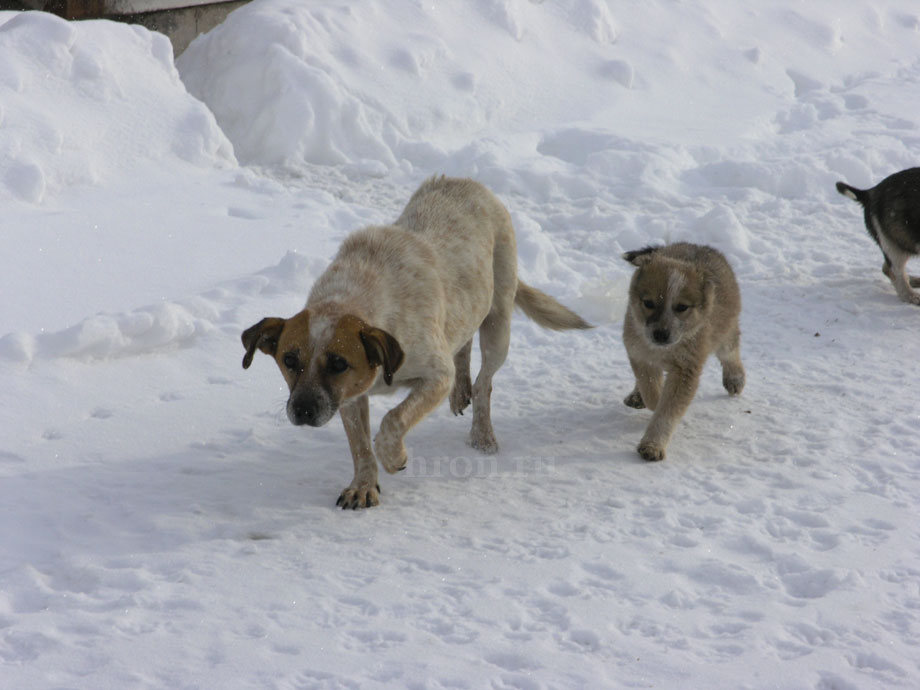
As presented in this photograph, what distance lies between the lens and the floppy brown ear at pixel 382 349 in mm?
4500

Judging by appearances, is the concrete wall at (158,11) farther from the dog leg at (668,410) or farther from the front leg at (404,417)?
the dog leg at (668,410)

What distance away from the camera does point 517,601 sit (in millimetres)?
4082

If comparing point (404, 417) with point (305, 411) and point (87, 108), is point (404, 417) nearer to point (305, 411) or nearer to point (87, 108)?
point (305, 411)

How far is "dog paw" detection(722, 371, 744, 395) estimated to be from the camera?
658cm

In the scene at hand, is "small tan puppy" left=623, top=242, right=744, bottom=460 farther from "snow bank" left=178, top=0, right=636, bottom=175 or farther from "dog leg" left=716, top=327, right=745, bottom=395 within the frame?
"snow bank" left=178, top=0, right=636, bottom=175

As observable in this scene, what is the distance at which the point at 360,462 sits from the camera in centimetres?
509

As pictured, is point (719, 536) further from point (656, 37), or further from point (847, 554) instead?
point (656, 37)

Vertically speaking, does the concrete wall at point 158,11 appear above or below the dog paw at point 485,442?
above

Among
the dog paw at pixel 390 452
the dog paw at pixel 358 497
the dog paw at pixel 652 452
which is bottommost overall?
the dog paw at pixel 358 497

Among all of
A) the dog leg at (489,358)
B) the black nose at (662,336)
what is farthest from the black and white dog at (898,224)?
the dog leg at (489,358)

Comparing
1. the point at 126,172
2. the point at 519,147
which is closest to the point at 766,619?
the point at 126,172

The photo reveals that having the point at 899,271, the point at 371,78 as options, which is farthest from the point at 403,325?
the point at 371,78

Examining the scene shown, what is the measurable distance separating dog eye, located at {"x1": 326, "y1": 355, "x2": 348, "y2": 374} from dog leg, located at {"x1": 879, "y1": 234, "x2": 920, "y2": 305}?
5.56 m

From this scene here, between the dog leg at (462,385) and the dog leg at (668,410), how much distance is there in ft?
3.70
